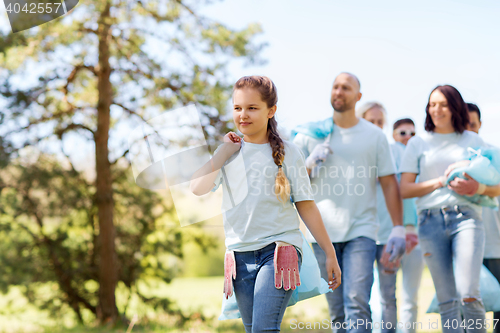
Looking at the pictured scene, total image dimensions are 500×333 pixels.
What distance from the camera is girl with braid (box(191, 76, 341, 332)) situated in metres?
2.13

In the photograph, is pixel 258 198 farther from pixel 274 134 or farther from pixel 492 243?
pixel 492 243

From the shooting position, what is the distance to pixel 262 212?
7.28 ft

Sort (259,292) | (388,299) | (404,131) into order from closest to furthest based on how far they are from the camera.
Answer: (259,292) < (388,299) < (404,131)

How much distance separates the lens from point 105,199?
8188 millimetres

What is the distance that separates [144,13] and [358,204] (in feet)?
20.8

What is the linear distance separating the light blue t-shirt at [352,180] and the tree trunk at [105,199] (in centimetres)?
560

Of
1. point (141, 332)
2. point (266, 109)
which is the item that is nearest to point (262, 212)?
point (266, 109)

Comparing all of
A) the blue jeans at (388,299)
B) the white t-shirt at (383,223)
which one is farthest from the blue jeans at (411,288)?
the white t-shirt at (383,223)

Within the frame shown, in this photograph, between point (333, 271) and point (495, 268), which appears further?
point (495, 268)

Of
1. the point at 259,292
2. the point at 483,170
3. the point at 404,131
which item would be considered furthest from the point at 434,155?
the point at 259,292

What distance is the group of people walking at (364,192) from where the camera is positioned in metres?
2.30

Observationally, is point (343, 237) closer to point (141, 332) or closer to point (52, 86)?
point (141, 332)

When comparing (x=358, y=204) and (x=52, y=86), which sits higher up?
(x=52, y=86)

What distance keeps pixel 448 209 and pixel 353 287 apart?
962 millimetres
